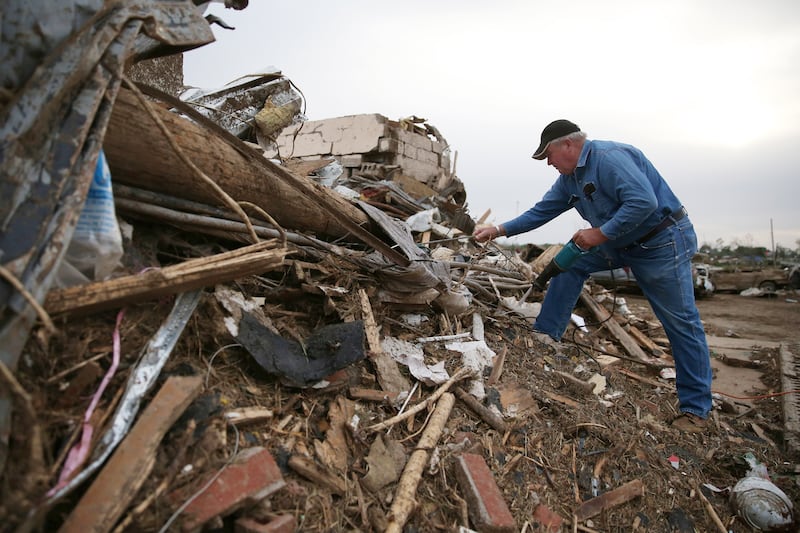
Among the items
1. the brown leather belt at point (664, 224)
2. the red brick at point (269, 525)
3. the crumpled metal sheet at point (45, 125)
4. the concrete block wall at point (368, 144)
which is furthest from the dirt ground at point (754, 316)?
the crumpled metal sheet at point (45, 125)

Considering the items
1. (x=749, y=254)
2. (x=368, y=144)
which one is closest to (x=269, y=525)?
(x=368, y=144)

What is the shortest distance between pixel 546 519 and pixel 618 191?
247 cm

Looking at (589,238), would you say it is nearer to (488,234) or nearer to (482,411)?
(488,234)

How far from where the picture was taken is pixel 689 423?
135 inches

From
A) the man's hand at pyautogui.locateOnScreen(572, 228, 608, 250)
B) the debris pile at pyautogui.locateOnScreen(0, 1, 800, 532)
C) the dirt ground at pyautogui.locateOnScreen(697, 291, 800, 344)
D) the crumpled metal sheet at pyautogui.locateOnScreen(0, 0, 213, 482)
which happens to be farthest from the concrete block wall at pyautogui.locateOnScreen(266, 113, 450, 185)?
the dirt ground at pyautogui.locateOnScreen(697, 291, 800, 344)

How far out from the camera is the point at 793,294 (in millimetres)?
12281

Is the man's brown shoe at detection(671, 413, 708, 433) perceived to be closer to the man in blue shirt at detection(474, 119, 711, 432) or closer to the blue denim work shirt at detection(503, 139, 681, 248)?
the man in blue shirt at detection(474, 119, 711, 432)

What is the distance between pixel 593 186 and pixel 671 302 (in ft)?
3.74

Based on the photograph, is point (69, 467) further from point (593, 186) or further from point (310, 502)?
point (593, 186)

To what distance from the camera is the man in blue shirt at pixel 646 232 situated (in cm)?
334

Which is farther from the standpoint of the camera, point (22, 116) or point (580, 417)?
point (580, 417)

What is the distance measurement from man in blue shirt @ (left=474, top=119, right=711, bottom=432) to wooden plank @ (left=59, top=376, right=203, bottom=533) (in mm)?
3120

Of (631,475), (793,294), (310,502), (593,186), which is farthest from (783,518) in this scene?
(793,294)

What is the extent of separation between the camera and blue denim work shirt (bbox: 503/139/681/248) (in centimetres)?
328
